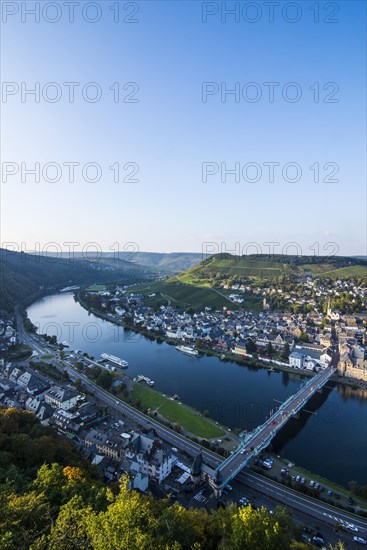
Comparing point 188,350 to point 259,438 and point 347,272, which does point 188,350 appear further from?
point 347,272

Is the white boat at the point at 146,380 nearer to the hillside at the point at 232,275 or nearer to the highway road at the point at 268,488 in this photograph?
the highway road at the point at 268,488

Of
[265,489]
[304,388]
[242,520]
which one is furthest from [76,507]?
[304,388]

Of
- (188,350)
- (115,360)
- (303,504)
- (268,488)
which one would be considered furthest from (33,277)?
(303,504)

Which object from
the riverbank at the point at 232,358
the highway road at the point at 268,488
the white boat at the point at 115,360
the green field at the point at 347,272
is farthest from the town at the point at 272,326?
the highway road at the point at 268,488

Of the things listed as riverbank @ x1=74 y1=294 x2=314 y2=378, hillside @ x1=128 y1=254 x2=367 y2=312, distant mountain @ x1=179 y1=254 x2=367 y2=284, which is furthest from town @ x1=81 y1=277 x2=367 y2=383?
distant mountain @ x1=179 y1=254 x2=367 y2=284

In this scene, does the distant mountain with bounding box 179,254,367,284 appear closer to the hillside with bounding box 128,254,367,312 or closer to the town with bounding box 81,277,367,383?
the hillside with bounding box 128,254,367,312

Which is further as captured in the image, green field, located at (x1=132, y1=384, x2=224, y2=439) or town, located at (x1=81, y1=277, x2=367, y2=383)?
town, located at (x1=81, y1=277, x2=367, y2=383)
